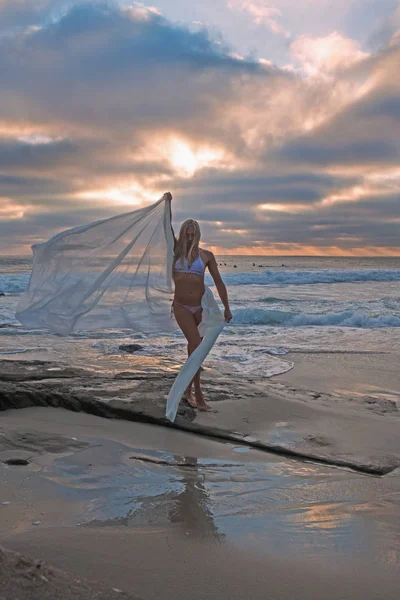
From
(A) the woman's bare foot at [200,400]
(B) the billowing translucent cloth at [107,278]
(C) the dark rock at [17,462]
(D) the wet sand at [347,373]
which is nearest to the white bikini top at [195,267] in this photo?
(B) the billowing translucent cloth at [107,278]

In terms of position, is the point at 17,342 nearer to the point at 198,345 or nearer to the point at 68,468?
the point at 198,345

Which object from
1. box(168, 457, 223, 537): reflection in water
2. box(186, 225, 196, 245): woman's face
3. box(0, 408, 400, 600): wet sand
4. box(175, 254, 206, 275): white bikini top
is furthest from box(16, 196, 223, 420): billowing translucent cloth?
box(168, 457, 223, 537): reflection in water

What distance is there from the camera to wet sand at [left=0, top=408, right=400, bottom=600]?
93.1 inches

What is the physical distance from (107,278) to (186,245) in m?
1.10

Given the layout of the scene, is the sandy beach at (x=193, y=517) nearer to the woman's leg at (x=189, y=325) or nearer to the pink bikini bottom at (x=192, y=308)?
the woman's leg at (x=189, y=325)

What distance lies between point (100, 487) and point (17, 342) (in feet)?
25.0

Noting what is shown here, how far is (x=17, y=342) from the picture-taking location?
1042 cm

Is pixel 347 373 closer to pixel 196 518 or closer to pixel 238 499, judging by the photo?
pixel 238 499

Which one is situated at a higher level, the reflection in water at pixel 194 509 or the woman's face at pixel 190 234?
the woman's face at pixel 190 234

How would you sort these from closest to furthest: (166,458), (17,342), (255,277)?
1. (166,458)
2. (17,342)
3. (255,277)

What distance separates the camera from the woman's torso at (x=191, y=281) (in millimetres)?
5707

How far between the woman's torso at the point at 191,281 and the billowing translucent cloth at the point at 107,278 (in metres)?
0.19

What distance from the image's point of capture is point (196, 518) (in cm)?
305

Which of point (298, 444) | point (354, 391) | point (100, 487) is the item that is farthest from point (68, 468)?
point (354, 391)
